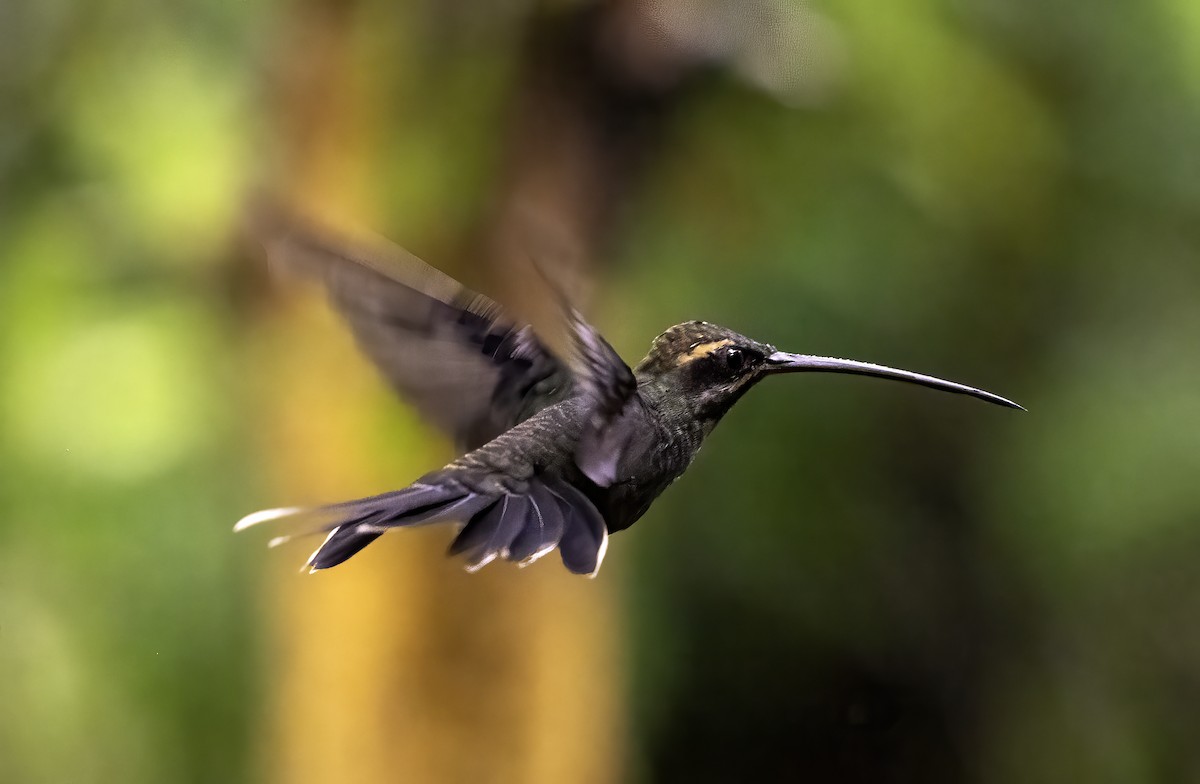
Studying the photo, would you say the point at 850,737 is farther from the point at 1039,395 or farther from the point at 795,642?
the point at 1039,395

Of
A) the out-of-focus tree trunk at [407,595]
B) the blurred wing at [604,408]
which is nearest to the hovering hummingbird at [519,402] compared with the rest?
the blurred wing at [604,408]

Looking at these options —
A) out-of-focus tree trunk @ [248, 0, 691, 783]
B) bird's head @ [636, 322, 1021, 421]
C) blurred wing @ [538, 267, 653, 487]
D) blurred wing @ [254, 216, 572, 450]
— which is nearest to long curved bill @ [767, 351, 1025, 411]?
bird's head @ [636, 322, 1021, 421]

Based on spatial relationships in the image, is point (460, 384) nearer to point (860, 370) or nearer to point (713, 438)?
point (860, 370)

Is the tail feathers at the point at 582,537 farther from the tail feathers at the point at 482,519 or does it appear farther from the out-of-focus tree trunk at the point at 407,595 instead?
the out-of-focus tree trunk at the point at 407,595

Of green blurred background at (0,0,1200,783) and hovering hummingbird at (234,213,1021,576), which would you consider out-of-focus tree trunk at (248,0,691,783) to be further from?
hovering hummingbird at (234,213,1021,576)

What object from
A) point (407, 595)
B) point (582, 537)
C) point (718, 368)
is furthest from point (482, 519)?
point (407, 595)

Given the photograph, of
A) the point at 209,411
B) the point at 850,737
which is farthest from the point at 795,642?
the point at 209,411
